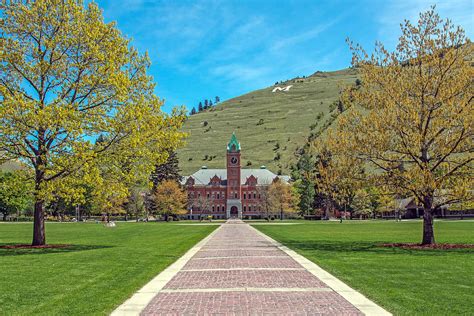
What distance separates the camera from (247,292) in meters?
10.5

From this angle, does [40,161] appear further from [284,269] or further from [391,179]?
[391,179]

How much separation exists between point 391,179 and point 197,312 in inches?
668

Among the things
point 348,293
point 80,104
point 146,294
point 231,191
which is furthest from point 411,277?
point 231,191

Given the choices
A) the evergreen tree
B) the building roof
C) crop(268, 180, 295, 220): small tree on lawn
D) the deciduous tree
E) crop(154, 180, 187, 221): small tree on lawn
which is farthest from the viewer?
the building roof

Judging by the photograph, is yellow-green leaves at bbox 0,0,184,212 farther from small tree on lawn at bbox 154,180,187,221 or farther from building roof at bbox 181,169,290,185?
building roof at bbox 181,169,290,185

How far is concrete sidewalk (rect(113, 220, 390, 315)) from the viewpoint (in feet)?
28.8

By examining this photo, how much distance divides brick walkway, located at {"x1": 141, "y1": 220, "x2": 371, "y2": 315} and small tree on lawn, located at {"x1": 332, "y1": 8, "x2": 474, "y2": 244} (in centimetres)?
982

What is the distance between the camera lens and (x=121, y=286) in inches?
452

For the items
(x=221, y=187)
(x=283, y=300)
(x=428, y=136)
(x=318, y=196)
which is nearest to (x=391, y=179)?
(x=428, y=136)

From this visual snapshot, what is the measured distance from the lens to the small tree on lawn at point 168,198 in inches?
3487

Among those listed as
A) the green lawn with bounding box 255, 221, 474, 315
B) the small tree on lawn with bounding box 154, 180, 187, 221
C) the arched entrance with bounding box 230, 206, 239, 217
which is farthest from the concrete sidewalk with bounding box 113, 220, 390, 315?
the arched entrance with bounding box 230, 206, 239, 217

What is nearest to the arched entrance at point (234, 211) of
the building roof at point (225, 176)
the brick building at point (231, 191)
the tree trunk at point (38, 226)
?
the brick building at point (231, 191)

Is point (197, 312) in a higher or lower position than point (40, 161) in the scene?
lower

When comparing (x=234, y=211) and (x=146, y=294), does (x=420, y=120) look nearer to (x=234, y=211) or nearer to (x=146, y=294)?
(x=146, y=294)
